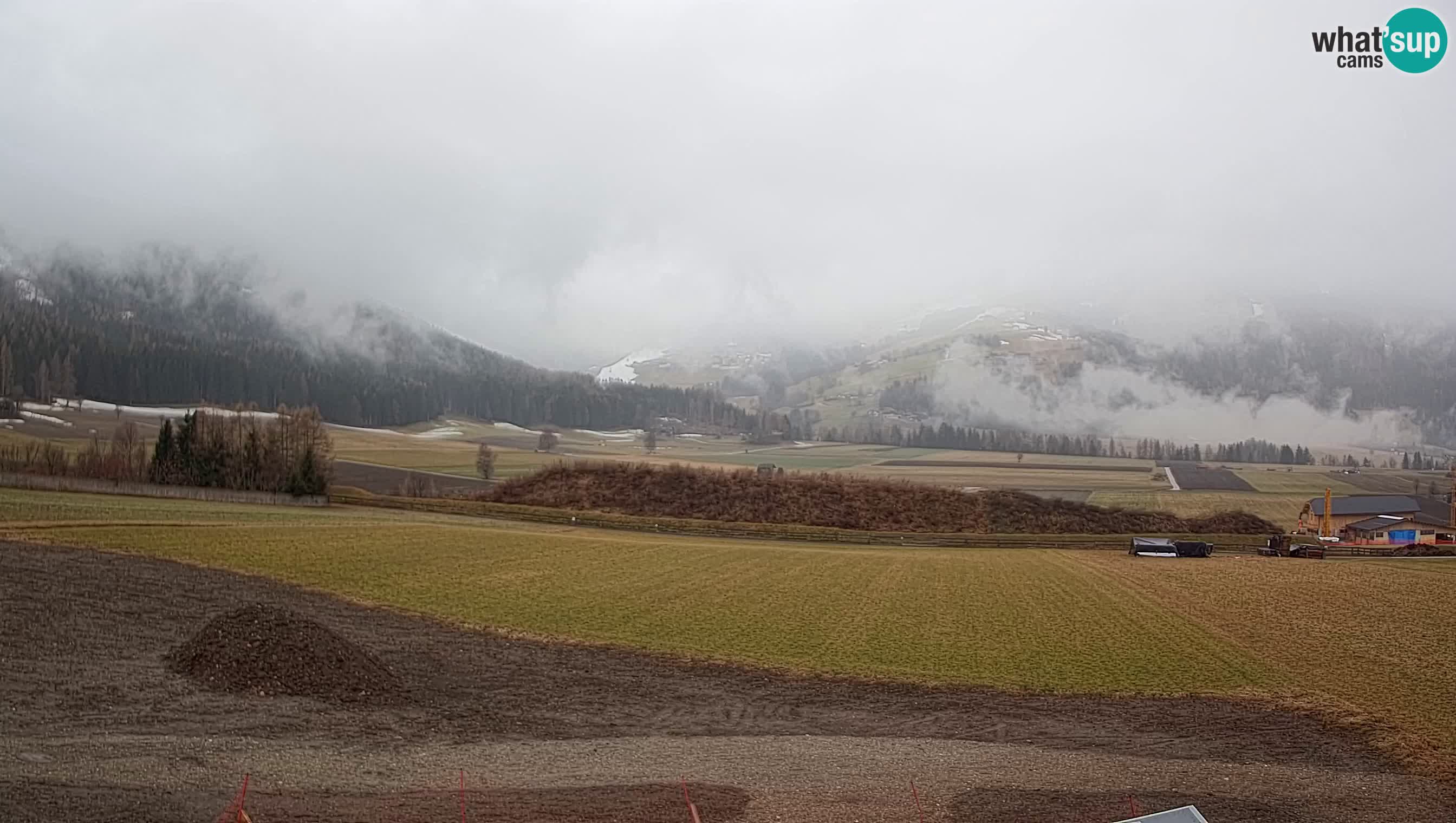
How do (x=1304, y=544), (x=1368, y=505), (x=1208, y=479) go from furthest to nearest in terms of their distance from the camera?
1. (x=1208, y=479)
2. (x=1368, y=505)
3. (x=1304, y=544)

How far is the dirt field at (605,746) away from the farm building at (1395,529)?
7708 cm

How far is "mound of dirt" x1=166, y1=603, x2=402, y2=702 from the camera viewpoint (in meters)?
21.5

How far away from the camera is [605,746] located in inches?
768

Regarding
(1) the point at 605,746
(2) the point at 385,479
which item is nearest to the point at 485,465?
(2) the point at 385,479

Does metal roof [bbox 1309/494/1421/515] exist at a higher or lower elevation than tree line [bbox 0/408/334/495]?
lower

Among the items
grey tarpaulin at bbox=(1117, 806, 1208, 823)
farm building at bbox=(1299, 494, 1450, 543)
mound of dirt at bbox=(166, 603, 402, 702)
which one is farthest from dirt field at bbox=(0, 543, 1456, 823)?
farm building at bbox=(1299, 494, 1450, 543)

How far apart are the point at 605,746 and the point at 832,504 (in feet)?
238

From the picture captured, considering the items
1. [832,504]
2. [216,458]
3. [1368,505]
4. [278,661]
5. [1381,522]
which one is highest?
[216,458]

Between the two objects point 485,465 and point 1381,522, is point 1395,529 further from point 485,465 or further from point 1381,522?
point 485,465

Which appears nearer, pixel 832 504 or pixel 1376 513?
pixel 1376 513

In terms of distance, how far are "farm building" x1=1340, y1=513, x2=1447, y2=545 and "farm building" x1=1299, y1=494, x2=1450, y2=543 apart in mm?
51

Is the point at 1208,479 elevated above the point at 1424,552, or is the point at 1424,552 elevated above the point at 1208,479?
the point at 1208,479

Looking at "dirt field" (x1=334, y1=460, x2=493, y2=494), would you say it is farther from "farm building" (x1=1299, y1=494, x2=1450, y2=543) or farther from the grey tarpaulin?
the grey tarpaulin

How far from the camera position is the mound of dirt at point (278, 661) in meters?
21.5
